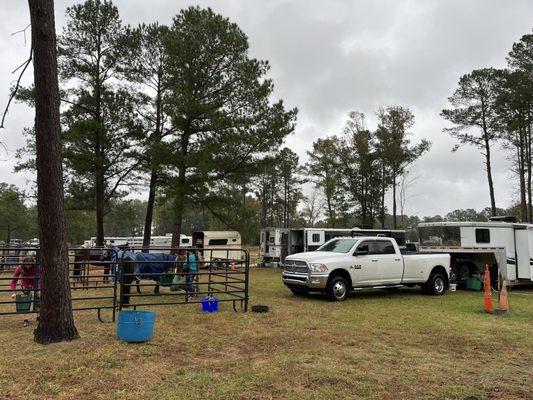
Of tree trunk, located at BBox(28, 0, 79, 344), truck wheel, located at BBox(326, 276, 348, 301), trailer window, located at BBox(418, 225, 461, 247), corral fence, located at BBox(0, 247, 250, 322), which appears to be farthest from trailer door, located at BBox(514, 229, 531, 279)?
tree trunk, located at BBox(28, 0, 79, 344)

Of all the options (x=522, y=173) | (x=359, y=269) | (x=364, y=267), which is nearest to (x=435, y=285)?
(x=364, y=267)

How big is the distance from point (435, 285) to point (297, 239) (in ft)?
39.7

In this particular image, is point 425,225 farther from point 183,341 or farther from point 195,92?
point 183,341

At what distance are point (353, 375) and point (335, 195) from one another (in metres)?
36.2

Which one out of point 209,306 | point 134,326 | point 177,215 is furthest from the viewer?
point 177,215

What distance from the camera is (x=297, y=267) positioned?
13039 mm

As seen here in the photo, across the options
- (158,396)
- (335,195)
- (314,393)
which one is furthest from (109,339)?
(335,195)

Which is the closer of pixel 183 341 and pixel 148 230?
pixel 183 341

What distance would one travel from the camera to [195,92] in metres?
20.8

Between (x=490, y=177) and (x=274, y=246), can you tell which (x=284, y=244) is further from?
(x=490, y=177)

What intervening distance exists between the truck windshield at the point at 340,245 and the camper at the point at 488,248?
565 cm

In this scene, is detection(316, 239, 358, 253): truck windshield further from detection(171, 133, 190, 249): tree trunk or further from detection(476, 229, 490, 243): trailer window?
detection(171, 133, 190, 249): tree trunk

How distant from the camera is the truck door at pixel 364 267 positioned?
13016 mm

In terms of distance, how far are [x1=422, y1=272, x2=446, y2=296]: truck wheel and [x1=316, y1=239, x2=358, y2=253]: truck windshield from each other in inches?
129
